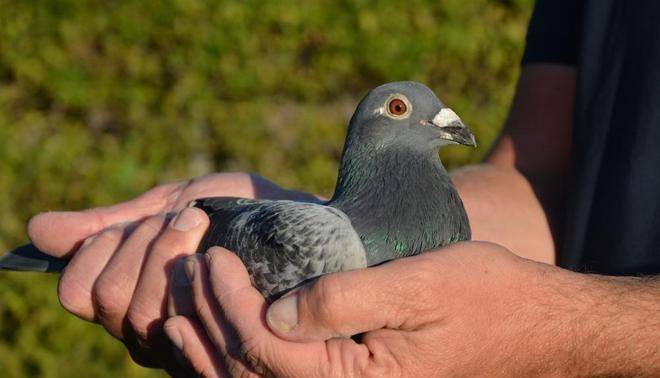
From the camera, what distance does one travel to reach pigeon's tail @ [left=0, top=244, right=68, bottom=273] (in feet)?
11.9

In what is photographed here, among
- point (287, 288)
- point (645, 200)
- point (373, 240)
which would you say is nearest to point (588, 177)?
point (645, 200)

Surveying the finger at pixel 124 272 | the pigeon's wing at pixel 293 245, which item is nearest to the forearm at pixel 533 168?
the pigeon's wing at pixel 293 245

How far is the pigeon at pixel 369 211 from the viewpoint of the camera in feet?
8.81

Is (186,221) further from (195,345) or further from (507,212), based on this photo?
(507,212)

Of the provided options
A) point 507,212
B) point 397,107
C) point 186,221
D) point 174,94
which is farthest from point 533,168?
point 174,94

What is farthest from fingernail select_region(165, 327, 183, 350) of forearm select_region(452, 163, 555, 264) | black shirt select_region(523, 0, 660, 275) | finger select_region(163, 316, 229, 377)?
black shirt select_region(523, 0, 660, 275)

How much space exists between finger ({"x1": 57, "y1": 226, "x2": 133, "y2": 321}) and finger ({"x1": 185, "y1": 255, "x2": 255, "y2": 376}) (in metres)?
0.61

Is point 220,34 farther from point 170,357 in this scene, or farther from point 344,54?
point 170,357

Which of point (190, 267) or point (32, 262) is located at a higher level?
point (190, 267)

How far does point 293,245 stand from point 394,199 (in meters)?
0.35

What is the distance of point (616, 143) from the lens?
336cm

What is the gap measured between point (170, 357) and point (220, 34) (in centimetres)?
331

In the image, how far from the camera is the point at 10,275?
5910 millimetres

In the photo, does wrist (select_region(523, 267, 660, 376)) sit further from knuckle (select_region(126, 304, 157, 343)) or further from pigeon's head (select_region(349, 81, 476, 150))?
knuckle (select_region(126, 304, 157, 343))
